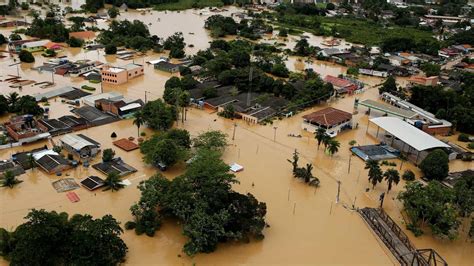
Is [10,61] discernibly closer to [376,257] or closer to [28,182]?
[28,182]

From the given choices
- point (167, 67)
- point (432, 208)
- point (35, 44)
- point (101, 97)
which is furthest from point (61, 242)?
point (35, 44)

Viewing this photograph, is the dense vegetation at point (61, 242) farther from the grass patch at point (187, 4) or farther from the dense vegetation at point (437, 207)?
the grass patch at point (187, 4)

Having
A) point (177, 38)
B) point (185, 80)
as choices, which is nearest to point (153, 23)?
point (177, 38)

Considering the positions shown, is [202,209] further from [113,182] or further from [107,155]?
[107,155]

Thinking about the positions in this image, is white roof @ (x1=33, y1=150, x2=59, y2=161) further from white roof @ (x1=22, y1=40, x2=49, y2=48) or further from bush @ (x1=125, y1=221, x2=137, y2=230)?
white roof @ (x1=22, y1=40, x2=49, y2=48)

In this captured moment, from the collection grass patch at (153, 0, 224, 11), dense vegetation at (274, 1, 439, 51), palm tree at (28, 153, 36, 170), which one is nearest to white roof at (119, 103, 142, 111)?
palm tree at (28, 153, 36, 170)

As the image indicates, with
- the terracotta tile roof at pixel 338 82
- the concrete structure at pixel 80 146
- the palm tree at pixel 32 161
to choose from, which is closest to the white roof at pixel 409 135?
the terracotta tile roof at pixel 338 82

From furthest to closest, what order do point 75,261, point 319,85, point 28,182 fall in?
point 319,85 → point 28,182 → point 75,261
